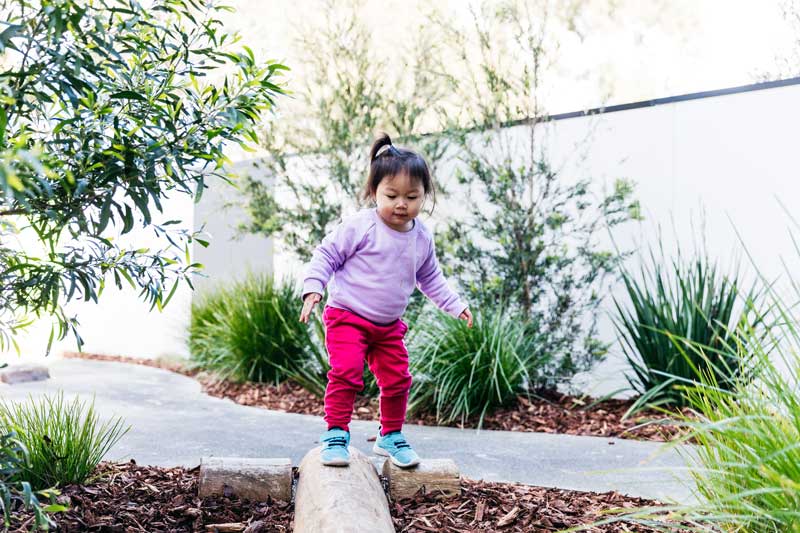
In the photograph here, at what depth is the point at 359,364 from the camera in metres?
2.97

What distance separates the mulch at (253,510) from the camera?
8.32ft

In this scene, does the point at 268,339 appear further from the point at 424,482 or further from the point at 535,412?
the point at 424,482

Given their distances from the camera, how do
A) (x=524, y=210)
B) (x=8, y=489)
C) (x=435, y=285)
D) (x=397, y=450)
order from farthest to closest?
(x=524, y=210)
(x=435, y=285)
(x=397, y=450)
(x=8, y=489)

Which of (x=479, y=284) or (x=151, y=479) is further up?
(x=479, y=284)

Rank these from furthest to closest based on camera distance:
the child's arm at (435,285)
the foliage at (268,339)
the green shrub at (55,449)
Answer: the foliage at (268,339), the child's arm at (435,285), the green shrub at (55,449)

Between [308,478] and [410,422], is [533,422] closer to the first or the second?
[410,422]

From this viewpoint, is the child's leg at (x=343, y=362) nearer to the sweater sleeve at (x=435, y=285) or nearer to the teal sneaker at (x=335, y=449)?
the teal sneaker at (x=335, y=449)

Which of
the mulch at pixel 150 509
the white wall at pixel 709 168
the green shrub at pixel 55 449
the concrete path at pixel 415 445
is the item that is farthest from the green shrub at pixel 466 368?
the green shrub at pixel 55 449

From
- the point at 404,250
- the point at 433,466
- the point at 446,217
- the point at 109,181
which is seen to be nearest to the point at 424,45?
the point at 446,217

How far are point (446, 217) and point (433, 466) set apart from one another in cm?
339

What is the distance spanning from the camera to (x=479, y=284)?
5.82m

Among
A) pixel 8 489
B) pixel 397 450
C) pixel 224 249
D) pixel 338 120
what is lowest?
pixel 397 450

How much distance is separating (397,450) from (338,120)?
164 inches

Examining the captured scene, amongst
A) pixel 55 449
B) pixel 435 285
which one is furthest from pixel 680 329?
pixel 55 449
